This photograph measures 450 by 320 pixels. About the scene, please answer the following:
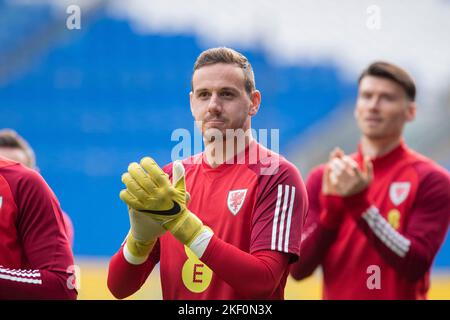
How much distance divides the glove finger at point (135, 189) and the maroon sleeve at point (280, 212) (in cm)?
46

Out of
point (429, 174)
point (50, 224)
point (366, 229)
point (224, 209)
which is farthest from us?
point (429, 174)

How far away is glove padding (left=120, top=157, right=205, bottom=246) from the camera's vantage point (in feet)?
8.11

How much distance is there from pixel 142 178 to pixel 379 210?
199 centimetres

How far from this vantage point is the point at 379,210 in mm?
4117

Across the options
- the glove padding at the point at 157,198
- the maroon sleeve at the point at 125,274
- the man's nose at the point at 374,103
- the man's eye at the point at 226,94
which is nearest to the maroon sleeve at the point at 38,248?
the maroon sleeve at the point at 125,274

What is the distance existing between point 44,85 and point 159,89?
169cm

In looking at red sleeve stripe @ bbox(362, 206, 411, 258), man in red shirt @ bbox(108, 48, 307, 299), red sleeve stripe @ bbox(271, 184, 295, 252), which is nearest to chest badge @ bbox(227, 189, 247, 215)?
man in red shirt @ bbox(108, 48, 307, 299)

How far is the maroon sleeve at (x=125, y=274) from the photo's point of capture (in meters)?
2.81

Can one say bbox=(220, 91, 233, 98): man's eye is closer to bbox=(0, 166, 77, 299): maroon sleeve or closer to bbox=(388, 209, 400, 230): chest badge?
bbox=(0, 166, 77, 299): maroon sleeve

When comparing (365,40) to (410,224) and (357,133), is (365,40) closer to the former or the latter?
(357,133)

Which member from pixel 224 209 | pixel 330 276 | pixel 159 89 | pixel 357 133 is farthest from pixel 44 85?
pixel 224 209

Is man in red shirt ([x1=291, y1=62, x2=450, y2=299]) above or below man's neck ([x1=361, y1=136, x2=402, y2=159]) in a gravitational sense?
below

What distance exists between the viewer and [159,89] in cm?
1100
